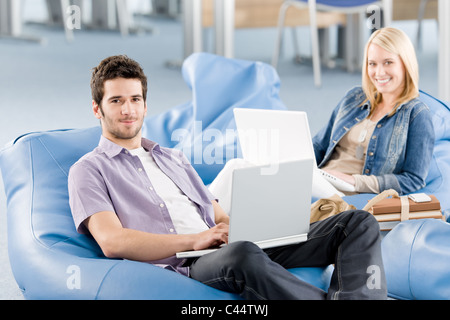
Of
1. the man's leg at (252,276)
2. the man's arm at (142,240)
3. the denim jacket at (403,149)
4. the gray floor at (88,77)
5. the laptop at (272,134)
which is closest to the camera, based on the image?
the man's leg at (252,276)

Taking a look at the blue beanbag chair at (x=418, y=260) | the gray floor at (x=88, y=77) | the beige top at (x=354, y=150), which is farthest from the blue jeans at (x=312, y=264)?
the gray floor at (x=88, y=77)

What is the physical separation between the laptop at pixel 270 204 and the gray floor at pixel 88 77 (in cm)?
127

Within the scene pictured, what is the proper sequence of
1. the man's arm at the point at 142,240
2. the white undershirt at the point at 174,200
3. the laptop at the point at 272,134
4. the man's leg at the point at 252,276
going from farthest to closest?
the laptop at the point at 272,134 < the white undershirt at the point at 174,200 < the man's arm at the point at 142,240 < the man's leg at the point at 252,276

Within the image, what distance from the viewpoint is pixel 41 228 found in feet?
7.20

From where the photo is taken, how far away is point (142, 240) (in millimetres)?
1946

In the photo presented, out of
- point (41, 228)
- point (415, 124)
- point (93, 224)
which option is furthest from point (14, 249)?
point (415, 124)

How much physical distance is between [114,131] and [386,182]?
1130 millimetres

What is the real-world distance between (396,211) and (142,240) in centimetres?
90

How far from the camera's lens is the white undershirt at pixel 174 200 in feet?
6.96

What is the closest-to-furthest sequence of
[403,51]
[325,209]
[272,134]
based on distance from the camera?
[325,209], [272,134], [403,51]

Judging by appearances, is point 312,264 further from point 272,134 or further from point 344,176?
point 344,176

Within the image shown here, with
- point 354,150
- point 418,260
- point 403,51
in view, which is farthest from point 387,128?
point 418,260

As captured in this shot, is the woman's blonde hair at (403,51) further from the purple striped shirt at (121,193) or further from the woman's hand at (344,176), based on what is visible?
the purple striped shirt at (121,193)

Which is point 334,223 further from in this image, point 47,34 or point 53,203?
point 47,34
